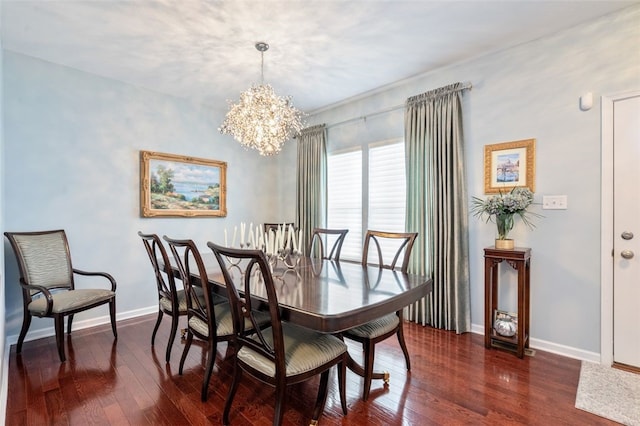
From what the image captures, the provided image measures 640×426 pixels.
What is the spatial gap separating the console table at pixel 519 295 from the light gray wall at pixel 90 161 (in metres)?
3.54

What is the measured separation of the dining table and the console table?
1005mm

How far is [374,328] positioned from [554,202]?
1.99 metres

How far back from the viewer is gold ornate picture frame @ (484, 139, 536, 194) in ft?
9.36

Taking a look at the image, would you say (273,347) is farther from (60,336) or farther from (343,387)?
(60,336)

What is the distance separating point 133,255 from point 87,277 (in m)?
0.49

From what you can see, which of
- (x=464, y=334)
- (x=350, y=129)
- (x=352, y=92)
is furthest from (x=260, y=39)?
(x=464, y=334)

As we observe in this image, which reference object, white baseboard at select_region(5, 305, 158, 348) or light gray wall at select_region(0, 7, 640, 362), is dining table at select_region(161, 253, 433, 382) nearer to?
light gray wall at select_region(0, 7, 640, 362)

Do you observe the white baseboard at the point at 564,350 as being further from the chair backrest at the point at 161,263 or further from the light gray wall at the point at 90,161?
the light gray wall at the point at 90,161

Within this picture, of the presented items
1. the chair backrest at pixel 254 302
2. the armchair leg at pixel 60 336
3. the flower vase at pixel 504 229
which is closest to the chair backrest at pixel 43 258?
the armchair leg at pixel 60 336

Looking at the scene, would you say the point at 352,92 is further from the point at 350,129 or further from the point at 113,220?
the point at 113,220

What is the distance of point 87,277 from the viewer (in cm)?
342

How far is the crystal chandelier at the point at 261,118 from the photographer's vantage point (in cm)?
277

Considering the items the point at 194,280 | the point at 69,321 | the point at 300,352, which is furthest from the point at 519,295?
the point at 69,321

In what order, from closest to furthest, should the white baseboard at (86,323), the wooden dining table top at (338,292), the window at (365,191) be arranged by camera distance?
the wooden dining table top at (338,292) < the white baseboard at (86,323) < the window at (365,191)
